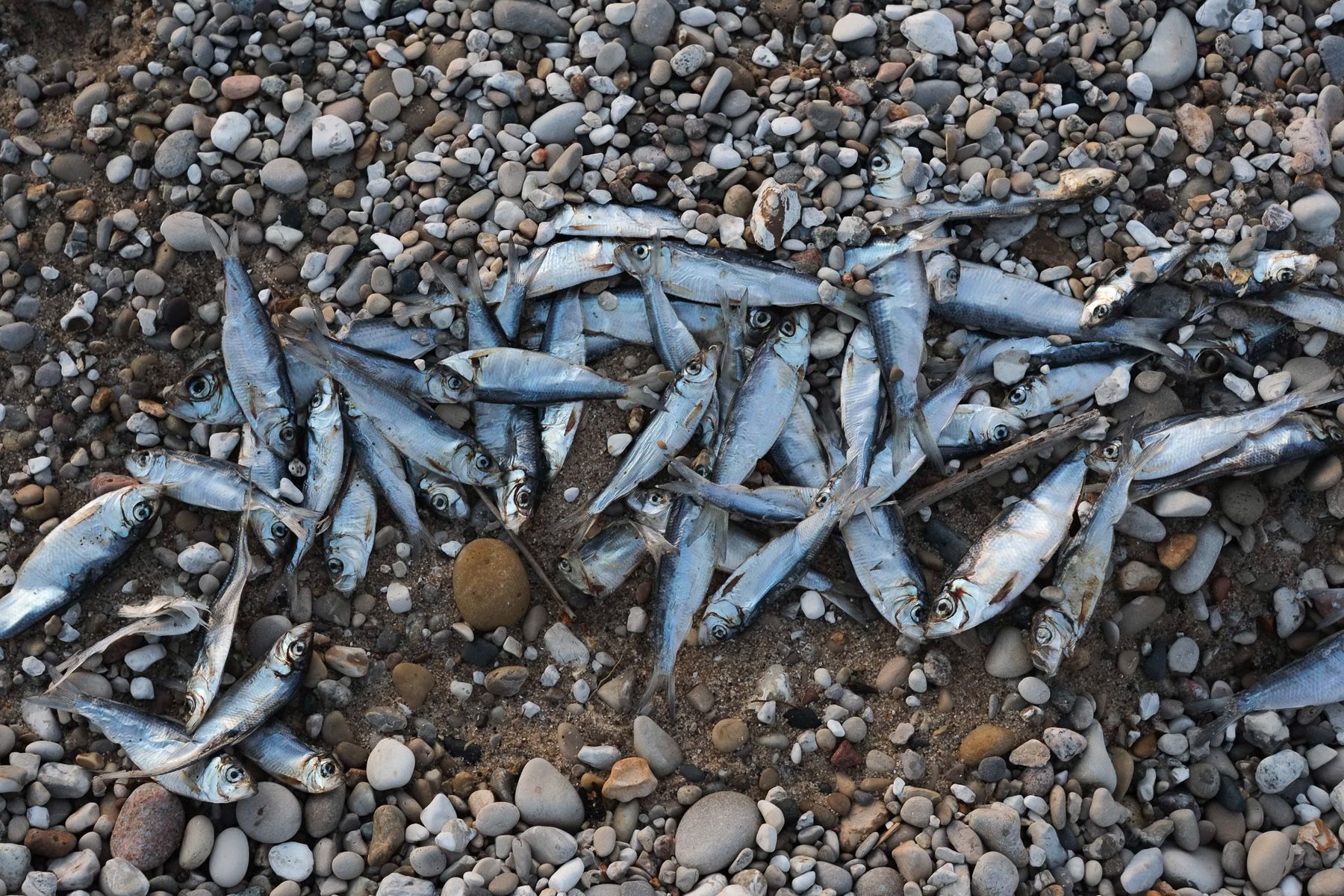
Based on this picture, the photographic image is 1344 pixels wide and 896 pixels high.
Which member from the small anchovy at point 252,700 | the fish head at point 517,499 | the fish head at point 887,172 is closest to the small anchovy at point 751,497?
the fish head at point 517,499

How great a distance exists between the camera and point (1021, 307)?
5082 millimetres

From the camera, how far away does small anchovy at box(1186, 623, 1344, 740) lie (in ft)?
15.8

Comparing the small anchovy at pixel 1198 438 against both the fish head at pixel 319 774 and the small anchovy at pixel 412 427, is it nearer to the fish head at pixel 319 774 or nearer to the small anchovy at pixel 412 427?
the small anchovy at pixel 412 427

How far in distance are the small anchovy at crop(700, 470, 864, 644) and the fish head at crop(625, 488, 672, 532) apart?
44 centimetres

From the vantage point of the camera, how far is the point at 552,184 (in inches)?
206

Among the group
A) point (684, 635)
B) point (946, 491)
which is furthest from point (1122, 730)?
point (684, 635)

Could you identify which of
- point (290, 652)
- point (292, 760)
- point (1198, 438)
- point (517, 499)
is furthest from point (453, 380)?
point (1198, 438)

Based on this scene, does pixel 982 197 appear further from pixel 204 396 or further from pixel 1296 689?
pixel 204 396

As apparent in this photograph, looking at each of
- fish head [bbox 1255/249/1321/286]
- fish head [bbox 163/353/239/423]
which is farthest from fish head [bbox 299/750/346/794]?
fish head [bbox 1255/249/1321/286]

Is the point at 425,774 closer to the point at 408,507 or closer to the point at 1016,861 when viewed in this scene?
the point at 408,507

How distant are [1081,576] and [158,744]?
441 cm

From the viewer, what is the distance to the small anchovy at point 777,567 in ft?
15.7

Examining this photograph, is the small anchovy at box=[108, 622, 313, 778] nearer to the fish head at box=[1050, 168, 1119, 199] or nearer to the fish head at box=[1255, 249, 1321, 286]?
the fish head at box=[1050, 168, 1119, 199]

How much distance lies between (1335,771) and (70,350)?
6.63 m
